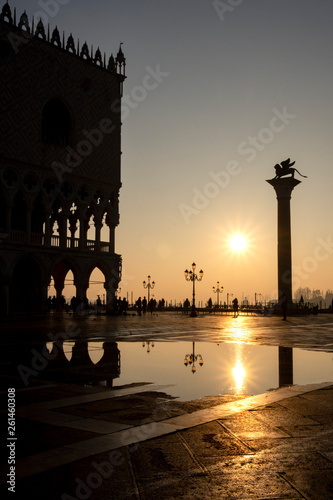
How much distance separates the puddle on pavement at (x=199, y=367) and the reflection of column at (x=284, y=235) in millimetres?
26569

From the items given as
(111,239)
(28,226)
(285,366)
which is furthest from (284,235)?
(285,366)

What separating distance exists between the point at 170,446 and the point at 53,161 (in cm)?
3553

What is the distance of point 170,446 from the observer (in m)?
4.41

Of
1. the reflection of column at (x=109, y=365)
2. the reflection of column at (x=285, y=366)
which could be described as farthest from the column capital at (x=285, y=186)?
the reflection of column at (x=109, y=365)

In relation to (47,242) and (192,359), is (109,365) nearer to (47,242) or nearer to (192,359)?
(192,359)

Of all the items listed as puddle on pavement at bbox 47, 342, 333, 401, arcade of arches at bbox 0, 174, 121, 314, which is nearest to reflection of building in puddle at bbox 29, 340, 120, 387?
puddle on pavement at bbox 47, 342, 333, 401

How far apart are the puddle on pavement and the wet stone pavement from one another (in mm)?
1019

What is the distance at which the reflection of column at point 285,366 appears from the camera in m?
8.05

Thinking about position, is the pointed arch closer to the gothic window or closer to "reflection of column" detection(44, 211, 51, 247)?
the gothic window

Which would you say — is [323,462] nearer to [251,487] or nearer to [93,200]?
[251,487]

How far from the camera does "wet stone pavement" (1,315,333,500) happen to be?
11.5 feet

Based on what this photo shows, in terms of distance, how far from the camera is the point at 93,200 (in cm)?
4131

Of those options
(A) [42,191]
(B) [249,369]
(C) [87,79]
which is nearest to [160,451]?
(B) [249,369]

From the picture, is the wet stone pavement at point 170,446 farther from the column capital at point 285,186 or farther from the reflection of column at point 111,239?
the reflection of column at point 111,239
